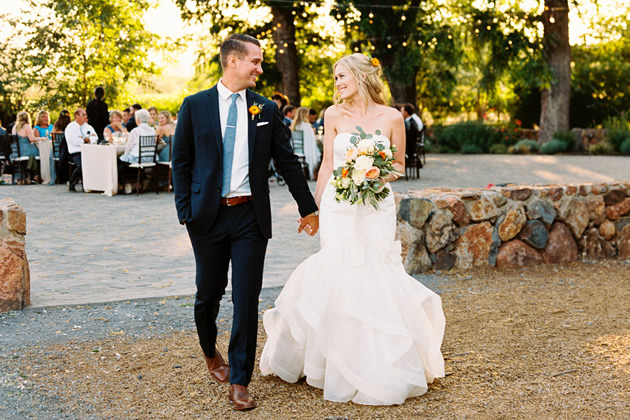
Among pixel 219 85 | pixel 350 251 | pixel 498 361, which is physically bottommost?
pixel 498 361

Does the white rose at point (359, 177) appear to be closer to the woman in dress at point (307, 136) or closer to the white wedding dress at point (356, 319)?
the white wedding dress at point (356, 319)

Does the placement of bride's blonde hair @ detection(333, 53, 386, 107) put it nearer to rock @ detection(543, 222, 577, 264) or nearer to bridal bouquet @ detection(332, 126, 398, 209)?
bridal bouquet @ detection(332, 126, 398, 209)

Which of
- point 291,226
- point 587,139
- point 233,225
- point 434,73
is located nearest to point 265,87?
point 434,73

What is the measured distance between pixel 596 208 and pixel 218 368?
17.6 feet

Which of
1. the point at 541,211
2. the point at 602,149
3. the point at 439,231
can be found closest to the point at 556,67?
the point at 602,149

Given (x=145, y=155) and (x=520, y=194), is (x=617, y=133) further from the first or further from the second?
(x=520, y=194)

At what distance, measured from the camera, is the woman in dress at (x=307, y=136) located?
17406 millimetres

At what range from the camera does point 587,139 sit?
29.2 m

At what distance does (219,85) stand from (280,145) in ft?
1.51

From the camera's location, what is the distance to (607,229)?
8789 millimetres

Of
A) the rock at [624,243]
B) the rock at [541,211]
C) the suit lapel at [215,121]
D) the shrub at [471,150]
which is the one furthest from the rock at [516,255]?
the shrub at [471,150]

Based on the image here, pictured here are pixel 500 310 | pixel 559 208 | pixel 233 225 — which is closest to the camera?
pixel 233 225

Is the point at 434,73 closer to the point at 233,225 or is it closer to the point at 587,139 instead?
the point at 587,139

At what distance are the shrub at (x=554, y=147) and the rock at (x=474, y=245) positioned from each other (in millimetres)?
21793
